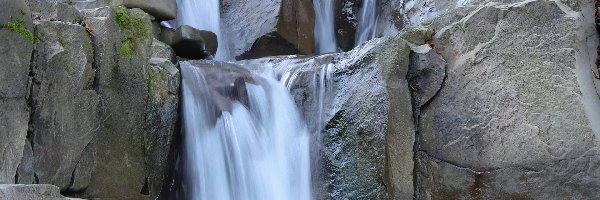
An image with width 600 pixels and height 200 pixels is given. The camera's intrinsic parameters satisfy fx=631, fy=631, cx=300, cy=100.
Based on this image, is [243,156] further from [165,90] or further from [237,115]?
[165,90]

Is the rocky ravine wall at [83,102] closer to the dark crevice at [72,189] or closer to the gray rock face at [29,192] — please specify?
the dark crevice at [72,189]

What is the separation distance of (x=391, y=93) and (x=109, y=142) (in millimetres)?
2782

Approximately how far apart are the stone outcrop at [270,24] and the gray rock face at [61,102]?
567 cm

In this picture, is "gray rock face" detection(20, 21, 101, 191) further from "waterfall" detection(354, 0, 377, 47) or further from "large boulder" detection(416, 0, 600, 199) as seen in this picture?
"waterfall" detection(354, 0, 377, 47)

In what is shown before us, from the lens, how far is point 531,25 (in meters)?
6.33

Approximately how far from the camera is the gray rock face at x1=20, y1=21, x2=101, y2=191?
474cm

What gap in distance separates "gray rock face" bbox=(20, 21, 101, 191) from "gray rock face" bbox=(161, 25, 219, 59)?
412 cm

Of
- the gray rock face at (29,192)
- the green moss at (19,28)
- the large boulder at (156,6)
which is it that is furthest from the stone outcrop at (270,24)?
the gray rock face at (29,192)

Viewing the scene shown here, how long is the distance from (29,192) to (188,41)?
611cm

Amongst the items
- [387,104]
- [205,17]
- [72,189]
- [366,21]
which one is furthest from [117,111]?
[366,21]

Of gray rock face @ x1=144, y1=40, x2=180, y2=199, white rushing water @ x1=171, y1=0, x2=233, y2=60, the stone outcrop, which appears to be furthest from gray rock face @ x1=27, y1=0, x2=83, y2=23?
the stone outcrop

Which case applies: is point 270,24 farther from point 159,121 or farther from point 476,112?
point 476,112

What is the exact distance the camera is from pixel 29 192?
354 cm

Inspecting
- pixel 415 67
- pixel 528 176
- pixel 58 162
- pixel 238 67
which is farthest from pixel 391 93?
pixel 58 162
